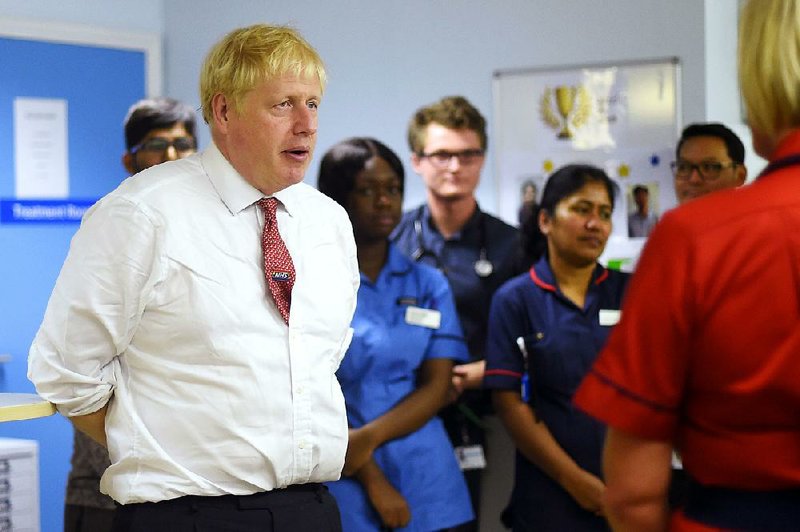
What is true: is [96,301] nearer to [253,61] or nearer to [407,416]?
[253,61]

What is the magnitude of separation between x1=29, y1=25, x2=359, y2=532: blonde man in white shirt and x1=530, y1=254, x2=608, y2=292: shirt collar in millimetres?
1154

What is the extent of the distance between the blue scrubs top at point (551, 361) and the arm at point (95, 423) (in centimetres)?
132

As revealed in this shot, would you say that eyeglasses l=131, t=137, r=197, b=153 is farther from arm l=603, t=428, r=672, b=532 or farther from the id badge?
arm l=603, t=428, r=672, b=532

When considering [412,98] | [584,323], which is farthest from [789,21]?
[412,98]

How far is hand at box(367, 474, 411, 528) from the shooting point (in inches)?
113

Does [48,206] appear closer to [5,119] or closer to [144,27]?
[5,119]

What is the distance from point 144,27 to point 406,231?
2.05 metres

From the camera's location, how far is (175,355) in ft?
6.17

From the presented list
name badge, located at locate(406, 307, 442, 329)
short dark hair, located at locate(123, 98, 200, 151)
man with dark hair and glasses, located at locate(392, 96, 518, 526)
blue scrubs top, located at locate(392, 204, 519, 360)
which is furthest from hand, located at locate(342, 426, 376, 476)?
short dark hair, located at locate(123, 98, 200, 151)

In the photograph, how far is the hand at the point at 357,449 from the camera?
9.46ft

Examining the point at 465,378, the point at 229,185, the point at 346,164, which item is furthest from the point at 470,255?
the point at 229,185

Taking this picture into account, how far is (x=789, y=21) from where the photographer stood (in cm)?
114

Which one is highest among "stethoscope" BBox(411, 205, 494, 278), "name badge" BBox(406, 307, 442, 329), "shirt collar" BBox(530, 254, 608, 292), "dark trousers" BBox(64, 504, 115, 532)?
"stethoscope" BBox(411, 205, 494, 278)

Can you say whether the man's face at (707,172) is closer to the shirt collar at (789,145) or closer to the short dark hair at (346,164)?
the short dark hair at (346,164)
